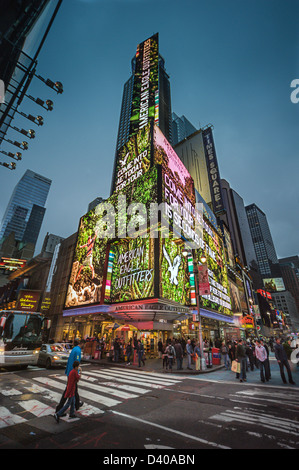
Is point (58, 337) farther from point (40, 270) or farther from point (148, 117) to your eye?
point (148, 117)

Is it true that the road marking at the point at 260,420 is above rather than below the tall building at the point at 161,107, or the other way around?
below

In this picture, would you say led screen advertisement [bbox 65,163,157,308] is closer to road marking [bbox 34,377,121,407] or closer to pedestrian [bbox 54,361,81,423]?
road marking [bbox 34,377,121,407]

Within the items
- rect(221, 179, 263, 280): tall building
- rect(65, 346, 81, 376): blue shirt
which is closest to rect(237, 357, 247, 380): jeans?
rect(65, 346, 81, 376): blue shirt

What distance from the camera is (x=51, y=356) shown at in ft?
46.3

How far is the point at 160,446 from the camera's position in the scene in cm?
398

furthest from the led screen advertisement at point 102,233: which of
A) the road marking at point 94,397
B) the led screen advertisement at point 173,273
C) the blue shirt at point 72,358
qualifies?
the blue shirt at point 72,358

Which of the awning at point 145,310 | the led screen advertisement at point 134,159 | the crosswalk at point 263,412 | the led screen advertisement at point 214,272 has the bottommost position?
the crosswalk at point 263,412

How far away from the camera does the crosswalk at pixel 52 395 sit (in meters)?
5.65

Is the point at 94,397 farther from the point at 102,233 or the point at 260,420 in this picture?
the point at 102,233

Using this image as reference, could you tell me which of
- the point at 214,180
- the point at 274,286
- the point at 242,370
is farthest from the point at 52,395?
the point at 274,286

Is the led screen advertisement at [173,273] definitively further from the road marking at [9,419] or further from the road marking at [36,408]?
the road marking at [9,419]

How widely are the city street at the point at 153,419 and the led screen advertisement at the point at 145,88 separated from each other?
33695 mm

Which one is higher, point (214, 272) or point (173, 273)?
point (214, 272)

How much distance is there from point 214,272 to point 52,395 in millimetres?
28586
